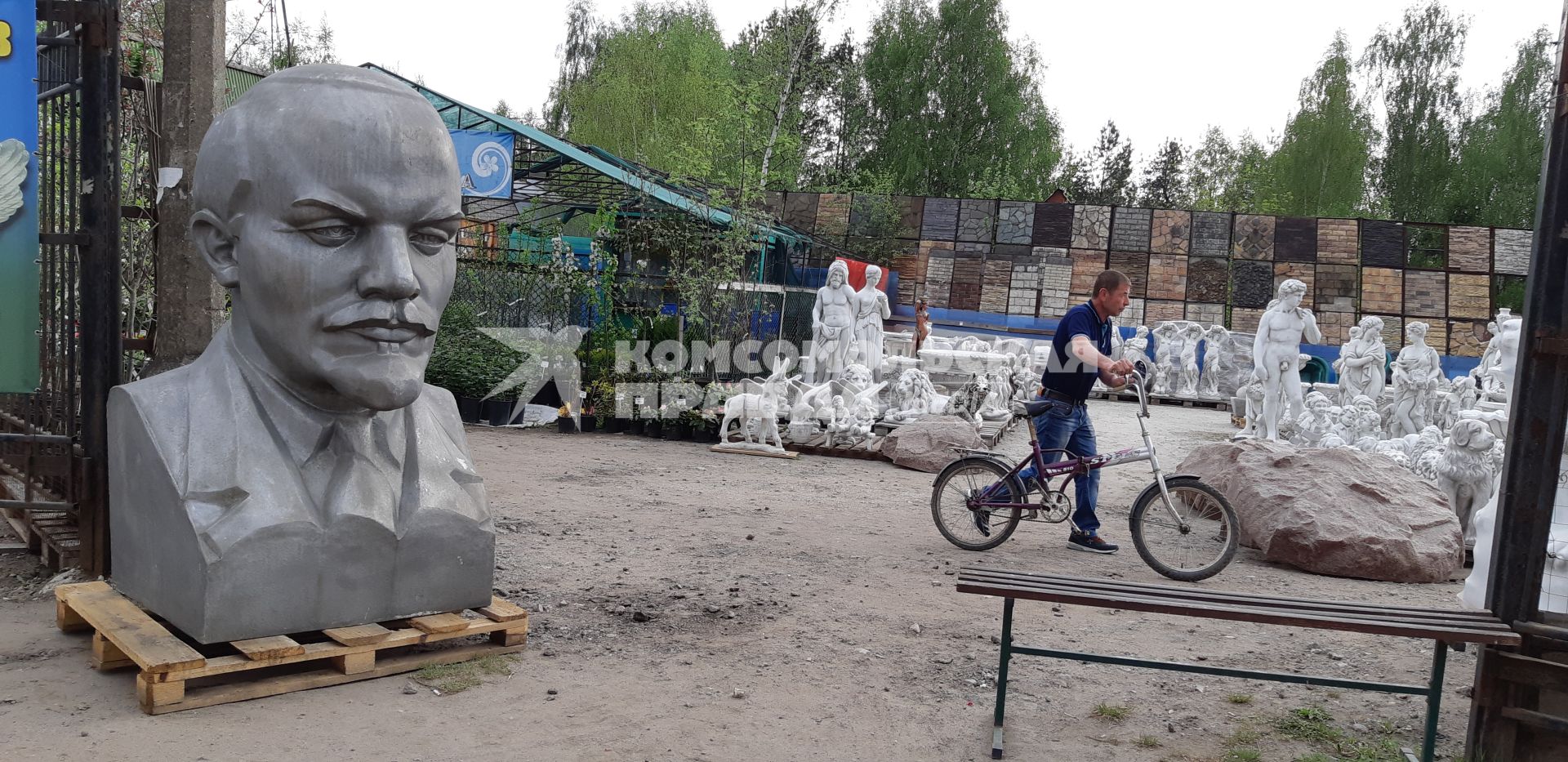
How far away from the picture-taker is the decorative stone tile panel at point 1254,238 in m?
24.4

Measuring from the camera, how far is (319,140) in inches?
138

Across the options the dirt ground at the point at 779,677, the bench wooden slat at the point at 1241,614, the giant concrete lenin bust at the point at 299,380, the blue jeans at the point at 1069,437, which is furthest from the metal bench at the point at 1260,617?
the blue jeans at the point at 1069,437

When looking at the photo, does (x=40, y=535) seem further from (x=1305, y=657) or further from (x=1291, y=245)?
(x=1291, y=245)

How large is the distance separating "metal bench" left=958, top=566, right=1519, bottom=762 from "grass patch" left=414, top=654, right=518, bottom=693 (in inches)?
69.7

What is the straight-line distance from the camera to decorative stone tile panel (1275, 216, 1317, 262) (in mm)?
24203

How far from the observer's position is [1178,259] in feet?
80.7

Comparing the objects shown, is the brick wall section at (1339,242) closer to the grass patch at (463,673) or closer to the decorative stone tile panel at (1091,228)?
the decorative stone tile panel at (1091,228)

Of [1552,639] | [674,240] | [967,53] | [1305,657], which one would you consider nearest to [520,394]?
[674,240]

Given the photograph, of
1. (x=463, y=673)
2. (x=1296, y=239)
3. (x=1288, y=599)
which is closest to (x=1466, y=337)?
(x=1296, y=239)

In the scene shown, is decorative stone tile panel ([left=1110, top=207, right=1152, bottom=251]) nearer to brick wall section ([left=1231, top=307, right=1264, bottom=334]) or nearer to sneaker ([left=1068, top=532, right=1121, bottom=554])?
brick wall section ([left=1231, top=307, right=1264, bottom=334])

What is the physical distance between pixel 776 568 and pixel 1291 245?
73.5ft

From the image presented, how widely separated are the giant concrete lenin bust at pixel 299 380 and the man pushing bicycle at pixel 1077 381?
382cm

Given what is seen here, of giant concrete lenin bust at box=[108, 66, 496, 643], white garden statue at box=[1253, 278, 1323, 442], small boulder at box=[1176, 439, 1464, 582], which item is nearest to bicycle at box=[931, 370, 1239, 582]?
small boulder at box=[1176, 439, 1464, 582]

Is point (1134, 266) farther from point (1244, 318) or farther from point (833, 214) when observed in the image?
point (833, 214)
